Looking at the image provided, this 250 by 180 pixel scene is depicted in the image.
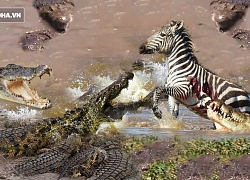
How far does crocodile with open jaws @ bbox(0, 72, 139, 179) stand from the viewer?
4016 millimetres

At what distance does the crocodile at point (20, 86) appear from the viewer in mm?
4703

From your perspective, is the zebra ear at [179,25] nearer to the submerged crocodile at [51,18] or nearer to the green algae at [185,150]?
the submerged crocodile at [51,18]

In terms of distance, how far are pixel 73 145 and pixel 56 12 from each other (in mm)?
2105

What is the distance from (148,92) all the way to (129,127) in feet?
1.96

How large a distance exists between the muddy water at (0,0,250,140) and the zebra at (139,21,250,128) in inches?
14.0

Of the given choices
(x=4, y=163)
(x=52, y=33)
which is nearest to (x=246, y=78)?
(x=52, y=33)

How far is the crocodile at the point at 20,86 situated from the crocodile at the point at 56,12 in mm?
1187

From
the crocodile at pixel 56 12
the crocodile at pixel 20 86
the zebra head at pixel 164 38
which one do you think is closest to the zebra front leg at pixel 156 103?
the zebra head at pixel 164 38

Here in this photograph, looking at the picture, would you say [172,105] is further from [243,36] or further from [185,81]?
[243,36]

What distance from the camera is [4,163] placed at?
13.6 ft

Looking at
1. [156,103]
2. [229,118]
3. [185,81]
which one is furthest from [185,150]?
[185,81]

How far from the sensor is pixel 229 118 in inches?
190

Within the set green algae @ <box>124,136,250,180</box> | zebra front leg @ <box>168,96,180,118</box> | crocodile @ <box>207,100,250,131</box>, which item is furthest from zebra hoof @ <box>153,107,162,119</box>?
green algae @ <box>124,136,250,180</box>

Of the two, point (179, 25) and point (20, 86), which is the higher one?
point (179, 25)
